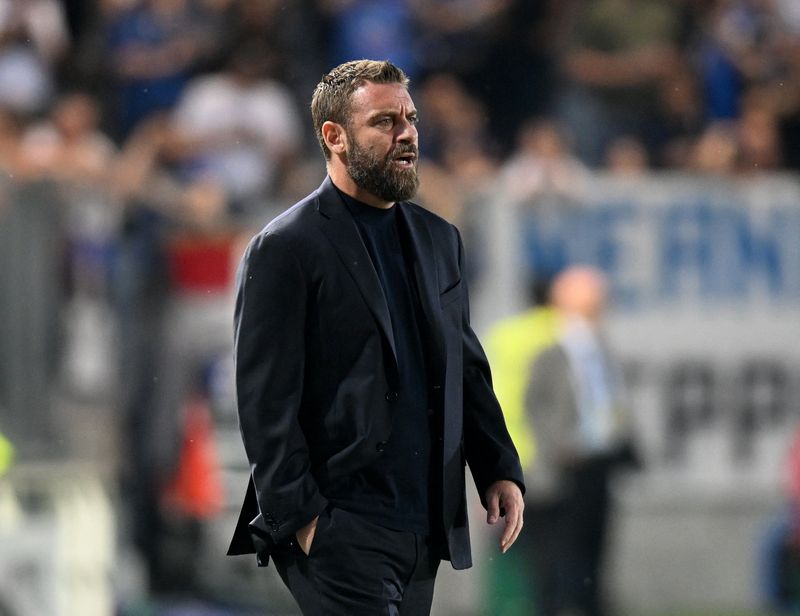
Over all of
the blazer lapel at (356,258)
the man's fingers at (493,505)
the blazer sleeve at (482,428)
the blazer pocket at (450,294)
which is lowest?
the man's fingers at (493,505)

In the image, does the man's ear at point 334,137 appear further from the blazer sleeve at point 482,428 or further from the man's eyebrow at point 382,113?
the blazer sleeve at point 482,428

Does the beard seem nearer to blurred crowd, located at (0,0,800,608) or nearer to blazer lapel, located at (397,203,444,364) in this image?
blazer lapel, located at (397,203,444,364)

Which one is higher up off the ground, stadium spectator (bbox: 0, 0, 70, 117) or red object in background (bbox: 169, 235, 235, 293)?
stadium spectator (bbox: 0, 0, 70, 117)

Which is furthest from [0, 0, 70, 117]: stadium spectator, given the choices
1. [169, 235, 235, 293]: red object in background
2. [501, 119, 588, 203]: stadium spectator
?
[501, 119, 588, 203]: stadium spectator

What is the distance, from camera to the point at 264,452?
2.86 m

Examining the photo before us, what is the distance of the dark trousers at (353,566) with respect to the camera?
2.91 m

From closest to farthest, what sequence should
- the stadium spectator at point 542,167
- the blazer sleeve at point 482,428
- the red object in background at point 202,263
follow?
the blazer sleeve at point 482,428 → the red object in background at point 202,263 → the stadium spectator at point 542,167

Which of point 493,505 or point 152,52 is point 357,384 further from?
point 152,52

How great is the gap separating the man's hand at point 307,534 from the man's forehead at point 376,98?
2.62 feet

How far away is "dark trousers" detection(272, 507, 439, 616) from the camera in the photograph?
2.91 m

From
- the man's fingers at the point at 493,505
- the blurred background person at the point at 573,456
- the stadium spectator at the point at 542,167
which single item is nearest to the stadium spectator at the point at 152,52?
the stadium spectator at the point at 542,167

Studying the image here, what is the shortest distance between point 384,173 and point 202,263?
541cm

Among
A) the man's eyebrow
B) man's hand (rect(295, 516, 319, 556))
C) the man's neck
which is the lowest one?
man's hand (rect(295, 516, 319, 556))

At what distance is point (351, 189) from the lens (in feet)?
10.0
